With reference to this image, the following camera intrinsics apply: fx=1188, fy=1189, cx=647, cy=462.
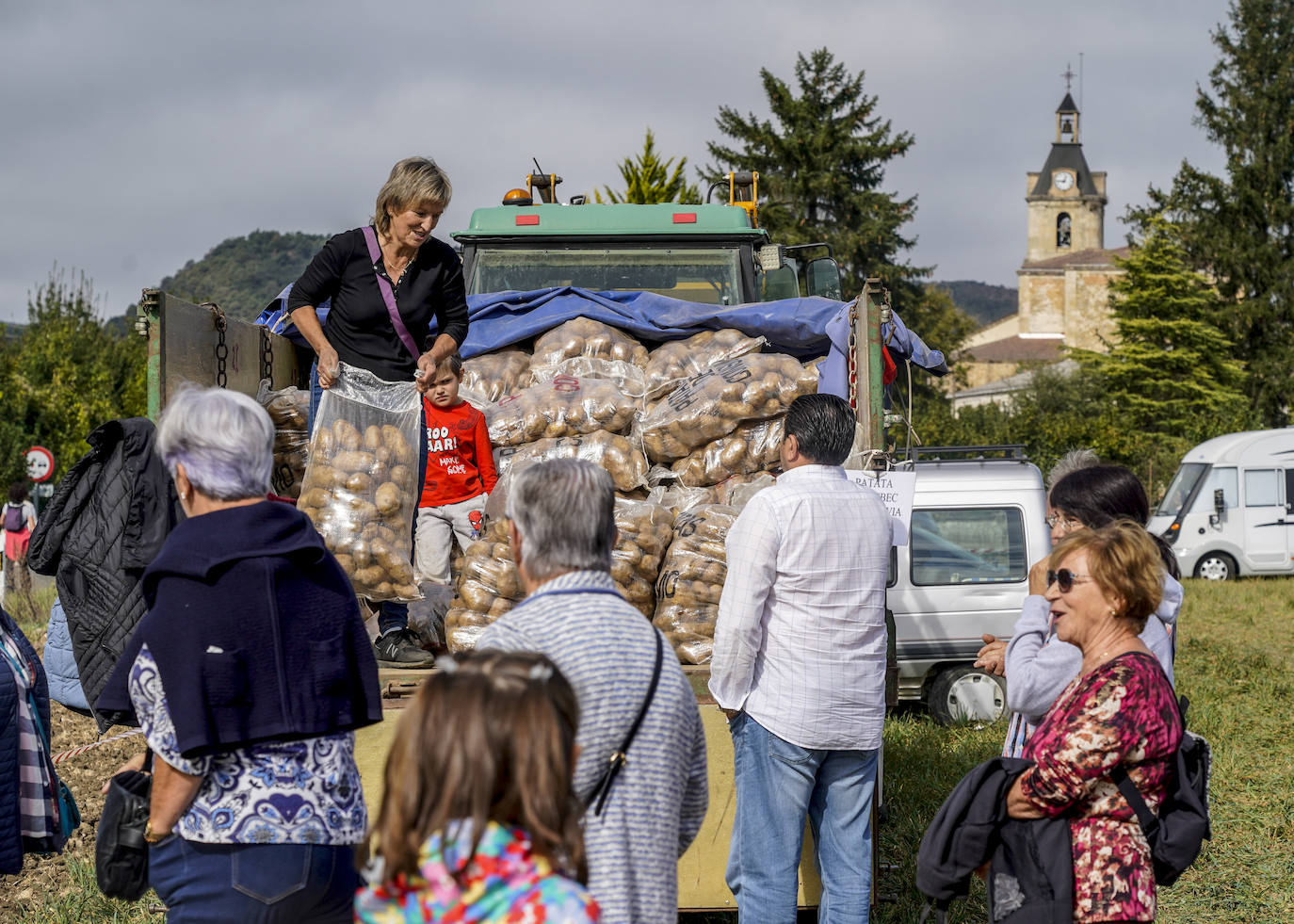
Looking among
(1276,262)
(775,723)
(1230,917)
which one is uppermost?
(1276,262)

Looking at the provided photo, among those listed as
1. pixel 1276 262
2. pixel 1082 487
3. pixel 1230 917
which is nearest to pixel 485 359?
pixel 1082 487

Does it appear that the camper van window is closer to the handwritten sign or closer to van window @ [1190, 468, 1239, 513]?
van window @ [1190, 468, 1239, 513]

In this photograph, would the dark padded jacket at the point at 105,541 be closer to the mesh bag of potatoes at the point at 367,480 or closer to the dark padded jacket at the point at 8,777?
the dark padded jacket at the point at 8,777

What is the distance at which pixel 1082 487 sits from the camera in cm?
336

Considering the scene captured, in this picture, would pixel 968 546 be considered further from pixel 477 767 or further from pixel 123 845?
pixel 477 767

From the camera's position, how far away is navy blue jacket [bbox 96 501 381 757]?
221cm

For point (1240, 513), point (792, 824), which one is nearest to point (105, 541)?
point (792, 824)

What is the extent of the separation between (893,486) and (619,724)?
8.09 feet

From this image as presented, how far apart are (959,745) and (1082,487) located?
15.8 feet

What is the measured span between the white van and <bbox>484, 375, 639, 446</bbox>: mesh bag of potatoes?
3752mm

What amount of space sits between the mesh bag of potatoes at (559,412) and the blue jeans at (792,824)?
2.05 m

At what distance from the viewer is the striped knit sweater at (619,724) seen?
82.4 inches

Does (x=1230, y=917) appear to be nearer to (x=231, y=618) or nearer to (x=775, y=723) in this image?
(x=775, y=723)

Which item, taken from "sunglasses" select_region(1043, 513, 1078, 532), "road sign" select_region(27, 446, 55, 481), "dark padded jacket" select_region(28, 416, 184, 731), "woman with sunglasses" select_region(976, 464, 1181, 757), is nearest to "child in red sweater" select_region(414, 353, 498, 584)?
"dark padded jacket" select_region(28, 416, 184, 731)
